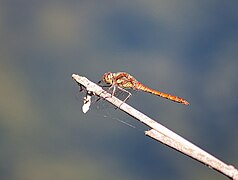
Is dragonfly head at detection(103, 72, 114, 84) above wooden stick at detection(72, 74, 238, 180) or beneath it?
above

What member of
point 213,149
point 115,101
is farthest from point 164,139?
point 213,149

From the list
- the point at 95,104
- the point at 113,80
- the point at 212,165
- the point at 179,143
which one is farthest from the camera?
the point at 113,80

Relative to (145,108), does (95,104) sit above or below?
below

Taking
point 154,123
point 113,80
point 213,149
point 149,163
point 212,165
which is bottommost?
point 212,165

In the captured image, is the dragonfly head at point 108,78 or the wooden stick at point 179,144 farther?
the dragonfly head at point 108,78

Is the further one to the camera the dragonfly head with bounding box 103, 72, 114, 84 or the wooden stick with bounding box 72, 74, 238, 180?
the dragonfly head with bounding box 103, 72, 114, 84

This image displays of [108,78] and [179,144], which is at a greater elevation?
[108,78]

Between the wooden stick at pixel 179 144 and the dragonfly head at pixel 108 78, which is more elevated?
the dragonfly head at pixel 108 78

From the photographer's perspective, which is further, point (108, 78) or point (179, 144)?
point (108, 78)

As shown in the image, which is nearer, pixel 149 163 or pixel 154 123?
pixel 154 123

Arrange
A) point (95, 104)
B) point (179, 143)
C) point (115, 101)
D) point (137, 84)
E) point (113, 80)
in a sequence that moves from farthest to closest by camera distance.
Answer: point (137, 84), point (113, 80), point (95, 104), point (115, 101), point (179, 143)

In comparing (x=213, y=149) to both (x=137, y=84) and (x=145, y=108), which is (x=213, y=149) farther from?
(x=137, y=84)
